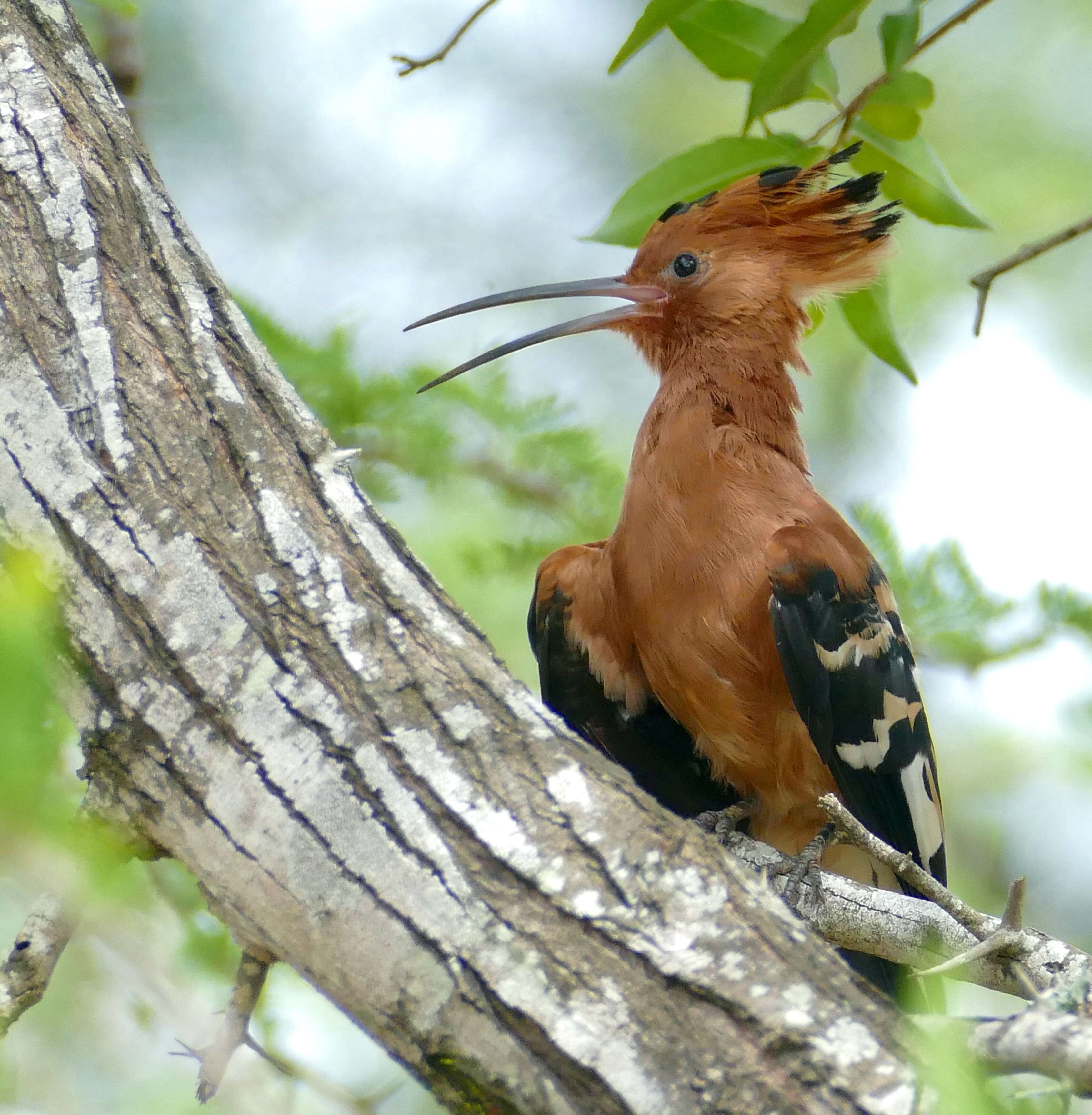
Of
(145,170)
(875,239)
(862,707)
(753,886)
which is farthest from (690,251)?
(753,886)

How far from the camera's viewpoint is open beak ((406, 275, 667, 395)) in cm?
244

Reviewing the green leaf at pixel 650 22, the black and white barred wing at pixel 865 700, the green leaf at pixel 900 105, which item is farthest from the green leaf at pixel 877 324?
the green leaf at pixel 650 22

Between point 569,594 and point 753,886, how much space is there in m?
1.15

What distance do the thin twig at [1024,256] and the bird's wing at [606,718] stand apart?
3.22ft

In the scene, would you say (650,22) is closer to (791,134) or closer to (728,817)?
(791,134)

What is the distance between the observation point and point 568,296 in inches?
100

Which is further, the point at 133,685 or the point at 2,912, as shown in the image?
the point at 2,912

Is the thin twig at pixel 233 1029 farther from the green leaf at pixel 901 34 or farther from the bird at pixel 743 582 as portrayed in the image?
the green leaf at pixel 901 34

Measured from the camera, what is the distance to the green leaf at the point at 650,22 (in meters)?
1.72

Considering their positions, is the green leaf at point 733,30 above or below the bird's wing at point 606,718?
above

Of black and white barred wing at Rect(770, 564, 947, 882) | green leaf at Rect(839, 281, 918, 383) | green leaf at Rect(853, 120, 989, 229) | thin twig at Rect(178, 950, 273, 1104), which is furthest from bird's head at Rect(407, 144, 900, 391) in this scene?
thin twig at Rect(178, 950, 273, 1104)

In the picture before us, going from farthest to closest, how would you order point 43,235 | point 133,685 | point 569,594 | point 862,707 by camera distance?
point 569,594 → point 862,707 → point 43,235 → point 133,685

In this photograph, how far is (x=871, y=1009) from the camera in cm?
124

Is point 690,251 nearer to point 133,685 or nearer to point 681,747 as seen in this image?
point 681,747
